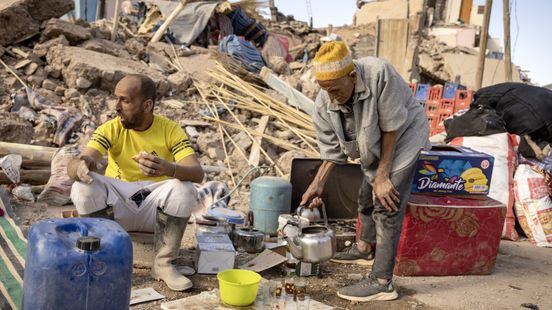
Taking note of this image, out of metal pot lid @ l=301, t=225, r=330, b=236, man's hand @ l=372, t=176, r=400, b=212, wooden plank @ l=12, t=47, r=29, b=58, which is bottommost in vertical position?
metal pot lid @ l=301, t=225, r=330, b=236

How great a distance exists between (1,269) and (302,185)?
2.54 metres

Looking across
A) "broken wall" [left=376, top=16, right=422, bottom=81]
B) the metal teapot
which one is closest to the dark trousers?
the metal teapot

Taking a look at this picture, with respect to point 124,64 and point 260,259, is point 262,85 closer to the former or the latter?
point 124,64

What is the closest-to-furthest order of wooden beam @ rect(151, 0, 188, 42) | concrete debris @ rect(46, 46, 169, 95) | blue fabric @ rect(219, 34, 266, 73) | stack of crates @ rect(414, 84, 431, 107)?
concrete debris @ rect(46, 46, 169, 95)
stack of crates @ rect(414, 84, 431, 107)
blue fabric @ rect(219, 34, 266, 73)
wooden beam @ rect(151, 0, 188, 42)

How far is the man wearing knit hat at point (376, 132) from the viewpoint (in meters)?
2.82

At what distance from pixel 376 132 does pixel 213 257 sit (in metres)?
1.33

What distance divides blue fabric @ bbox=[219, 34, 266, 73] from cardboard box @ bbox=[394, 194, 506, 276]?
578 centimetres

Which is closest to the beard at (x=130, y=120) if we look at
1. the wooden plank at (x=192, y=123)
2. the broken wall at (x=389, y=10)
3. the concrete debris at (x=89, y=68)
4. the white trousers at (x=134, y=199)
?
the white trousers at (x=134, y=199)

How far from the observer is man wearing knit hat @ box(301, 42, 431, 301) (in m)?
2.82

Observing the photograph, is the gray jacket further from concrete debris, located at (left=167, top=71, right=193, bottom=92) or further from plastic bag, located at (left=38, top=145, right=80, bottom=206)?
concrete debris, located at (left=167, top=71, right=193, bottom=92)

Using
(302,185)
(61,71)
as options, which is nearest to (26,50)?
(61,71)

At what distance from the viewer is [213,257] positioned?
10.4 feet

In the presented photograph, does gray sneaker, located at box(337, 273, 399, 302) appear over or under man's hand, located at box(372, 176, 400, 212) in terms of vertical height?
under

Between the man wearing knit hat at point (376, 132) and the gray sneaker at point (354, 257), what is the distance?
23.9 inches
